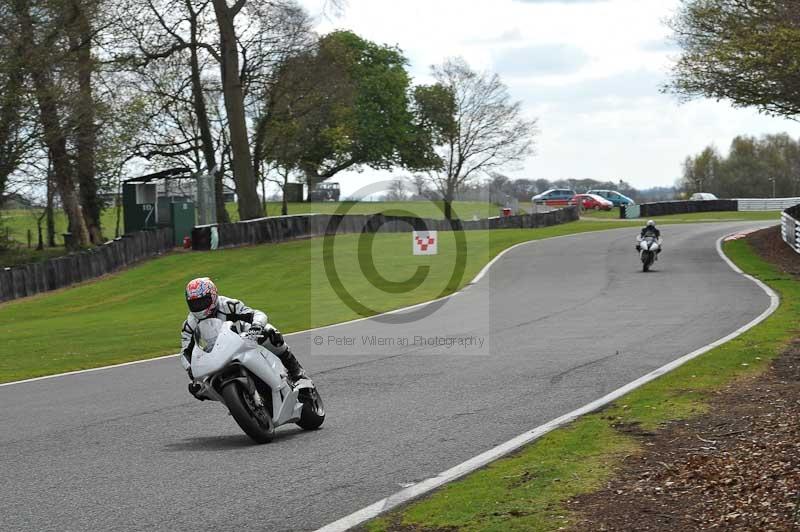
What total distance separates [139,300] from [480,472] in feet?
82.7

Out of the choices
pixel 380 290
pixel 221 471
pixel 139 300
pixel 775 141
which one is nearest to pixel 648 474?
pixel 221 471

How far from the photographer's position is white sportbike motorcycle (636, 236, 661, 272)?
31109 millimetres

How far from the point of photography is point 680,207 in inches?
2817

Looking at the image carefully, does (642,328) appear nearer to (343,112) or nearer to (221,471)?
(221,471)

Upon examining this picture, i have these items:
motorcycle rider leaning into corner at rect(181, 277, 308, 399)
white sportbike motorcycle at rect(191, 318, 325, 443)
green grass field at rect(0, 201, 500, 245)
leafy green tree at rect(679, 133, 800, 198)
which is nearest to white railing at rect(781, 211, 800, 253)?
green grass field at rect(0, 201, 500, 245)

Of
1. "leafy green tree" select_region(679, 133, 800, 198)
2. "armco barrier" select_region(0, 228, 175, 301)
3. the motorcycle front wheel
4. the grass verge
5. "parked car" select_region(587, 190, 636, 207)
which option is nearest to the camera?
the grass verge

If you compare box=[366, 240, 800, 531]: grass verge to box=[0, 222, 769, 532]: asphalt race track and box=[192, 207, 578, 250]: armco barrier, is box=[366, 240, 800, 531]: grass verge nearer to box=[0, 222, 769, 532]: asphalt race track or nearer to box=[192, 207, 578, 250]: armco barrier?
box=[0, 222, 769, 532]: asphalt race track

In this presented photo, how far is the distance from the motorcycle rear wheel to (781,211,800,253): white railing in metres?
27.9

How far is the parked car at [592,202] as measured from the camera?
7788cm

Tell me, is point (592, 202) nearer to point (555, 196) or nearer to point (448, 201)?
point (555, 196)

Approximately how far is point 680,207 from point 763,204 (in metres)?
9.30

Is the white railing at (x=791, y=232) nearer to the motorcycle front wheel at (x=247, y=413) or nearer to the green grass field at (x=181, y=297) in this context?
the green grass field at (x=181, y=297)

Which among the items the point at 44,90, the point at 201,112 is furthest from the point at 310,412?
the point at 201,112

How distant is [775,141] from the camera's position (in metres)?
135
